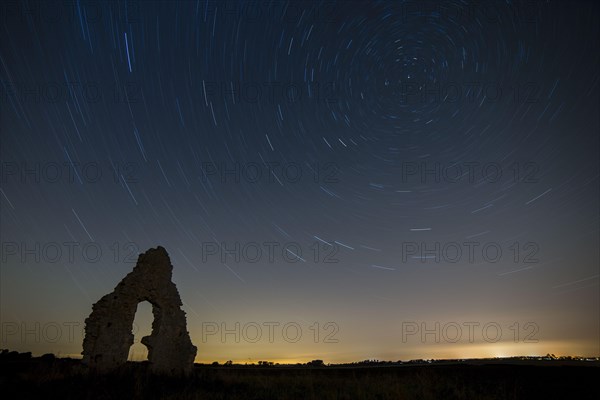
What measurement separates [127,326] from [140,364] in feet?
4.58

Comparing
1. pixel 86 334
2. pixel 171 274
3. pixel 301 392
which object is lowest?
pixel 301 392

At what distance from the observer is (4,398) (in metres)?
9.39

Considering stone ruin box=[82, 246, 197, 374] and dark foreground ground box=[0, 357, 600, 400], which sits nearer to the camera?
dark foreground ground box=[0, 357, 600, 400]

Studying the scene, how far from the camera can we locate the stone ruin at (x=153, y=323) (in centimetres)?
1448

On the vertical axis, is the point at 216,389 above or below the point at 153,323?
below

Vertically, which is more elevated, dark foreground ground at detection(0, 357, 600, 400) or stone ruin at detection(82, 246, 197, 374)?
stone ruin at detection(82, 246, 197, 374)

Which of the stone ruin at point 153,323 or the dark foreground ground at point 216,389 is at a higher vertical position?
the stone ruin at point 153,323

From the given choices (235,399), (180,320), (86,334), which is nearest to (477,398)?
(235,399)

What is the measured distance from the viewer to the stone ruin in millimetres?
14477

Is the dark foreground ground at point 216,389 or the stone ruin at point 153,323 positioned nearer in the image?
the dark foreground ground at point 216,389

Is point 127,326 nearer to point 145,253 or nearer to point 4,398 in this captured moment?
point 145,253

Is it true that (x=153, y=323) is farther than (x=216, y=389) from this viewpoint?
Yes

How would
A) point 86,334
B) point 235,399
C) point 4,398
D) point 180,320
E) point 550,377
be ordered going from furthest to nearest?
point 550,377 < point 180,320 < point 86,334 < point 235,399 < point 4,398

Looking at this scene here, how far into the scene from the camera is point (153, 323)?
1586 cm
